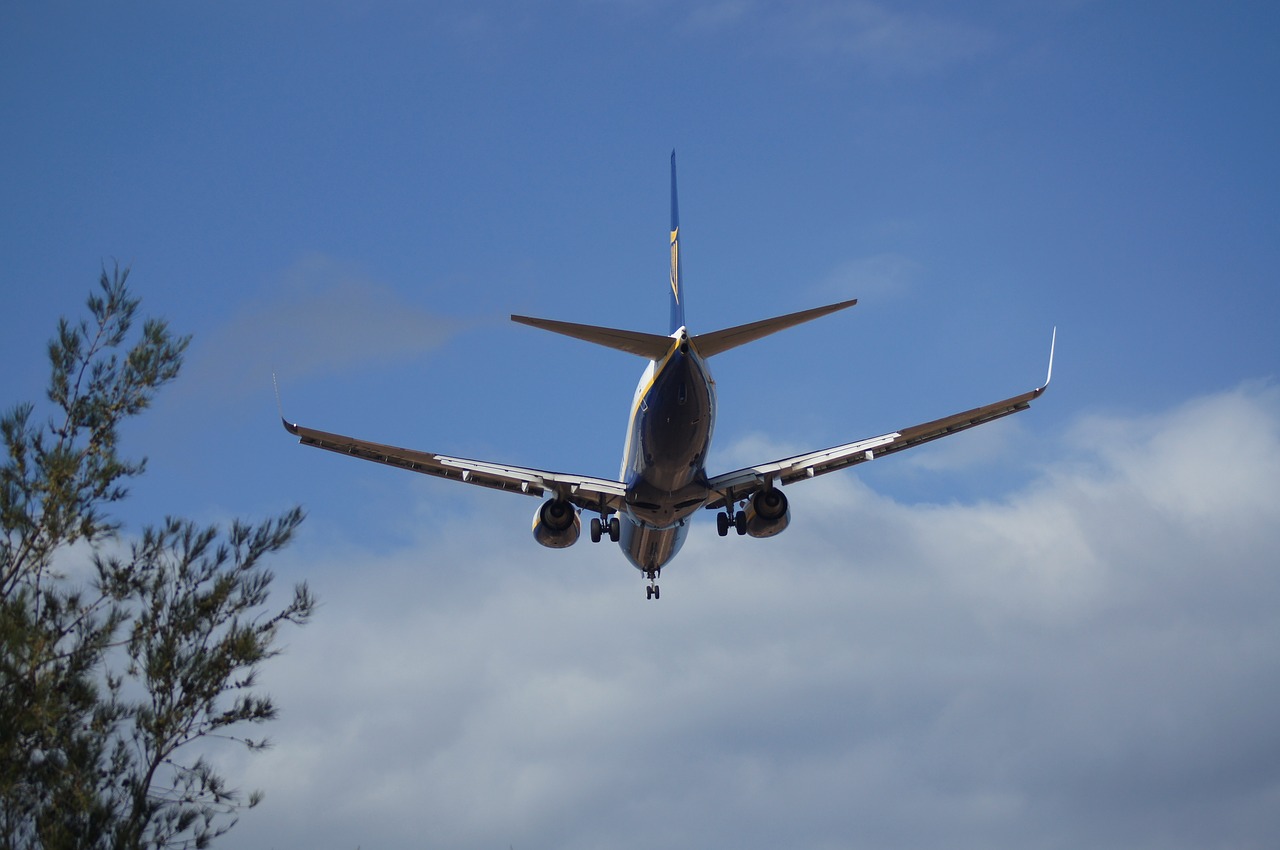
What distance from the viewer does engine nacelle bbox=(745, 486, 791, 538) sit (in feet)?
124

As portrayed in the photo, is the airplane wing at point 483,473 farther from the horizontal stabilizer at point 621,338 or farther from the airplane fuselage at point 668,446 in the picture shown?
the horizontal stabilizer at point 621,338

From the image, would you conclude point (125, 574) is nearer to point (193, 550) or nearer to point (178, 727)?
point (193, 550)

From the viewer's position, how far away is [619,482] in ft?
127

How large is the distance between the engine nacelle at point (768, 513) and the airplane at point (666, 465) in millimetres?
29

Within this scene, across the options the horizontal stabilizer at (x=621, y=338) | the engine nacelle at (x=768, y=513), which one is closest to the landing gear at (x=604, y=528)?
the engine nacelle at (x=768, y=513)

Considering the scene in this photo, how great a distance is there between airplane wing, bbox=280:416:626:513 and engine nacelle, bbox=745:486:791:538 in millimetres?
3899

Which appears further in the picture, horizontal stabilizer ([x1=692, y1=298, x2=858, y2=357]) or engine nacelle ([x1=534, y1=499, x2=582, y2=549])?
engine nacelle ([x1=534, y1=499, x2=582, y2=549])

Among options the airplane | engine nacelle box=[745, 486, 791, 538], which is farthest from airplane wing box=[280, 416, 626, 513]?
engine nacelle box=[745, 486, 791, 538]

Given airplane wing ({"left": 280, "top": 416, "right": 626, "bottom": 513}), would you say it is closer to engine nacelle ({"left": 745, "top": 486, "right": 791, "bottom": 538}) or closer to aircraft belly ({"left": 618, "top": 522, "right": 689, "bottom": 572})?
aircraft belly ({"left": 618, "top": 522, "right": 689, "bottom": 572})

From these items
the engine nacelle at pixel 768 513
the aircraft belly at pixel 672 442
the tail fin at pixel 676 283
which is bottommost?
the aircraft belly at pixel 672 442

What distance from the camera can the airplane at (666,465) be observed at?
105 feet

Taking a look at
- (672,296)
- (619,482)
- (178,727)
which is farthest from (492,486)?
(178,727)

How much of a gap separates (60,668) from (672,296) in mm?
26713

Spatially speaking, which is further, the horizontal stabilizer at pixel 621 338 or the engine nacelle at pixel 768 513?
the engine nacelle at pixel 768 513
